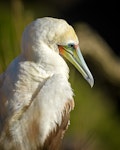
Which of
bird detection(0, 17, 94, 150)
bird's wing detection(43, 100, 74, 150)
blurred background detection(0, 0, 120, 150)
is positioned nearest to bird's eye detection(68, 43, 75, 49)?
bird detection(0, 17, 94, 150)

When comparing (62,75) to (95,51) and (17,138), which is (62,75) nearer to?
(17,138)

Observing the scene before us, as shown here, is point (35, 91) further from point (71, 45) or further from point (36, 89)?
point (71, 45)

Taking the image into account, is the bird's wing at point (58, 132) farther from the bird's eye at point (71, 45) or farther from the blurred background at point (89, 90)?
the blurred background at point (89, 90)

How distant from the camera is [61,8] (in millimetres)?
5559

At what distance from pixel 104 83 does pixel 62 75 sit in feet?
4.78

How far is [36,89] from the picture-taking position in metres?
2.29

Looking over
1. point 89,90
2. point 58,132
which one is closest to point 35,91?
point 58,132

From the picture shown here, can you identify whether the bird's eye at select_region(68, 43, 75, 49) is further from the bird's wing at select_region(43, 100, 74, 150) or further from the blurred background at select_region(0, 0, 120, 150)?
the blurred background at select_region(0, 0, 120, 150)

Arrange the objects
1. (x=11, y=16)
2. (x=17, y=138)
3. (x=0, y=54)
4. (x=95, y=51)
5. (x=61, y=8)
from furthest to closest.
→ (x=61, y=8) < (x=95, y=51) < (x=11, y=16) < (x=0, y=54) < (x=17, y=138)

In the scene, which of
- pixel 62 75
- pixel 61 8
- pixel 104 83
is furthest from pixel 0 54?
pixel 61 8

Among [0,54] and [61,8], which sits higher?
[0,54]

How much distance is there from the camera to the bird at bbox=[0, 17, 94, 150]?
7.37 ft

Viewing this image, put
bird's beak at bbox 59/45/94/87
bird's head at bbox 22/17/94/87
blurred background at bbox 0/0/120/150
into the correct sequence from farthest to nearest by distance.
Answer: blurred background at bbox 0/0/120/150, bird's beak at bbox 59/45/94/87, bird's head at bbox 22/17/94/87

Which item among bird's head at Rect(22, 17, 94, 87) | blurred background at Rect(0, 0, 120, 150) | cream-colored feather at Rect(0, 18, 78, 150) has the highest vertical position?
bird's head at Rect(22, 17, 94, 87)
